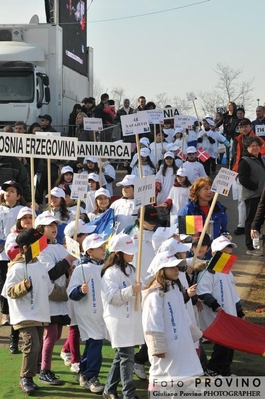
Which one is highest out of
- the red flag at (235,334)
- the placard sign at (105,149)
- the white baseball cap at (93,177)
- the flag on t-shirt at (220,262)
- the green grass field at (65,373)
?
the placard sign at (105,149)

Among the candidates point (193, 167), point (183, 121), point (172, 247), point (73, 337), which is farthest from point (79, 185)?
point (183, 121)

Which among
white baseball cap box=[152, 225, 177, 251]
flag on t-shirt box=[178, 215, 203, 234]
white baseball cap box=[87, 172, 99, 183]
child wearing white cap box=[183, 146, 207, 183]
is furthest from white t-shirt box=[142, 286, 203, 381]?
A: child wearing white cap box=[183, 146, 207, 183]

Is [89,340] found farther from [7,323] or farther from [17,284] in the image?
[7,323]

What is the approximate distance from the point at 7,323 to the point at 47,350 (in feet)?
7.42

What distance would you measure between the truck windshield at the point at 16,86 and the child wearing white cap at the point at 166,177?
8087 millimetres

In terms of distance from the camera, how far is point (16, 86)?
77.9 ft

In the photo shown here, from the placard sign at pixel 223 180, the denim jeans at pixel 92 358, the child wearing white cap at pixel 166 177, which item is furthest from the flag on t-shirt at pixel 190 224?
the child wearing white cap at pixel 166 177

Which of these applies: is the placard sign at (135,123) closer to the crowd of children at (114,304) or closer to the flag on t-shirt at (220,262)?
the crowd of children at (114,304)

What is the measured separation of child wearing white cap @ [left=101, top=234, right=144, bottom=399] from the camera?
796 cm

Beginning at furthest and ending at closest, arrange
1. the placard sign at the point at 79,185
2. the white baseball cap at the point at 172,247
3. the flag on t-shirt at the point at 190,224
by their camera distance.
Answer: the placard sign at the point at 79,185 < the flag on t-shirt at the point at 190,224 < the white baseball cap at the point at 172,247

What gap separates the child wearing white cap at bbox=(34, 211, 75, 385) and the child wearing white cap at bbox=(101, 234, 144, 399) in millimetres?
872

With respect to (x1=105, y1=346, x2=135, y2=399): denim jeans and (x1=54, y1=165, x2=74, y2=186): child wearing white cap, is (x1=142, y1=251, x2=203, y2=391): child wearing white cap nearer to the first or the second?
(x1=105, y1=346, x2=135, y2=399): denim jeans

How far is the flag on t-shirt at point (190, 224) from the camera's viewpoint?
1048cm

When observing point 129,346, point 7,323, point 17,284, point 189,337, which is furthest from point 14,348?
point 189,337
